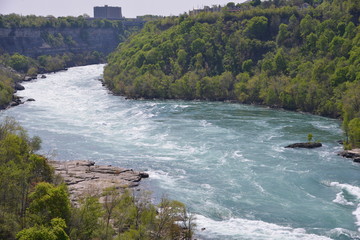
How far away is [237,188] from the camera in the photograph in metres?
53.0

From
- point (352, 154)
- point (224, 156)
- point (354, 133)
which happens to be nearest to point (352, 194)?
point (352, 154)

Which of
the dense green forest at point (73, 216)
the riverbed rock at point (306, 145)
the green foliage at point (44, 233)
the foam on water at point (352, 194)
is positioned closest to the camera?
the green foliage at point (44, 233)

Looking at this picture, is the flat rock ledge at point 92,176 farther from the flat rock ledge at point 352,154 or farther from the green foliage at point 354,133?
the green foliage at point 354,133

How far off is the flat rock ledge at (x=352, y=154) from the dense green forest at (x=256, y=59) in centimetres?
1719

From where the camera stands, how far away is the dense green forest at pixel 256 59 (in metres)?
93.4

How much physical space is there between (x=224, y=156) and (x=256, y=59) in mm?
59459

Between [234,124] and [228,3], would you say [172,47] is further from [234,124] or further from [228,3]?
[234,124]

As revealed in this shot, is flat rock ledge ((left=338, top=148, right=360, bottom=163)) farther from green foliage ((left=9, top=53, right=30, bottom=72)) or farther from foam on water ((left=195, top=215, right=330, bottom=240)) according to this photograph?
green foliage ((left=9, top=53, right=30, bottom=72))

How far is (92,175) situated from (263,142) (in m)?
26.9

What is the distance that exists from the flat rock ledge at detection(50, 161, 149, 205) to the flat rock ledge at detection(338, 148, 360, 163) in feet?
85.5

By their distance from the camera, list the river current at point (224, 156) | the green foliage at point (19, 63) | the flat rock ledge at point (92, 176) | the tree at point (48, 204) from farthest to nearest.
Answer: the green foliage at point (19, 63) < the flat rock ledge at point (92, 176) < the river current at point (224, 156) < the tree at point (48, 204)

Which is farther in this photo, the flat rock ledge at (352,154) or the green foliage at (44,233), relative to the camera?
the flat rock ledge at (352,154)

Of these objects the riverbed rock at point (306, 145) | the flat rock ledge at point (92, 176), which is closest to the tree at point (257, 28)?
the riverbed rock at point (306, 145)

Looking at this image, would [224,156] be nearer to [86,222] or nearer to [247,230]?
[247,230]
